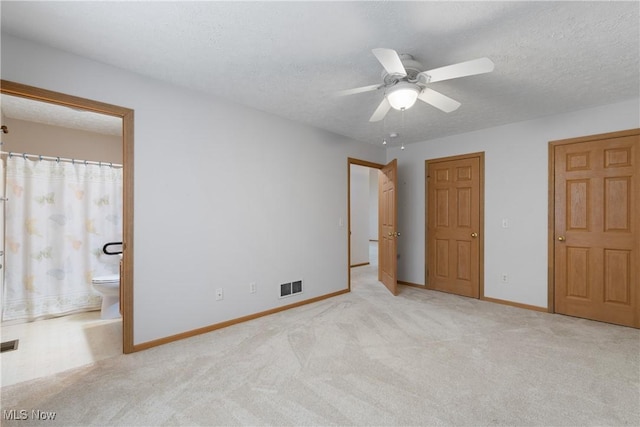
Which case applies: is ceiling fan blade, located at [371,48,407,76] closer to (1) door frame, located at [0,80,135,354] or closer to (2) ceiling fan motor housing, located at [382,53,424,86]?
(2) ceiling fan motor housing, located at [382,53,424,86]

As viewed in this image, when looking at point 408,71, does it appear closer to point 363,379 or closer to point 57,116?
point 363,379

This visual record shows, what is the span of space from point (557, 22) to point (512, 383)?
2335 millimetres

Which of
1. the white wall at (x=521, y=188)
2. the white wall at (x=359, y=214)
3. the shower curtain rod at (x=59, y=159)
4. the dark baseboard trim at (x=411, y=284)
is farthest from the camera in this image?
the white wall at (x=359, y=214)

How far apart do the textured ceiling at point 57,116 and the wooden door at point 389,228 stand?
356 centimetres

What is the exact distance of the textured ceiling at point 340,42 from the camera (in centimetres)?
169

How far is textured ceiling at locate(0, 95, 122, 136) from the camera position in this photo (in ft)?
9.84

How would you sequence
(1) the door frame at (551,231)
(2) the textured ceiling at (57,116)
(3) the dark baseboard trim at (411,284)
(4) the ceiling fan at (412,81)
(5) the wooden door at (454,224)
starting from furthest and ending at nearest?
(3) the dark baseboard trim at (411,284) < (5) the wooden door at (454,224) < (1) the door frame at (551,231) < (2) the textured ceiling at (57,116) < (4) the ceiling fan at (412,81)

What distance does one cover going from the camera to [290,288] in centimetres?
361

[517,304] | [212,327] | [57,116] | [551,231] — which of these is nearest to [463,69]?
[551,231]

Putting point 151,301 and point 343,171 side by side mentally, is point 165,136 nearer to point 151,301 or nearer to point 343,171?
point 151,301

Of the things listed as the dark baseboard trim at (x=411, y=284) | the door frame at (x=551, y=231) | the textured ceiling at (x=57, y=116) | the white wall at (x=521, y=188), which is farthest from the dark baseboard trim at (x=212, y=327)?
the door frame at (x=551, y=231)

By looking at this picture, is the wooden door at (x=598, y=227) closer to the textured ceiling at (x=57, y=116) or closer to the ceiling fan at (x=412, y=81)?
the ceiling fan at (x=412, y=81)

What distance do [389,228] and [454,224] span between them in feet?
3.09

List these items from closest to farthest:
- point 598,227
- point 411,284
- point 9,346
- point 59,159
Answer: point 9,346 → point 598,227 → point 59,159 → point 411,284
